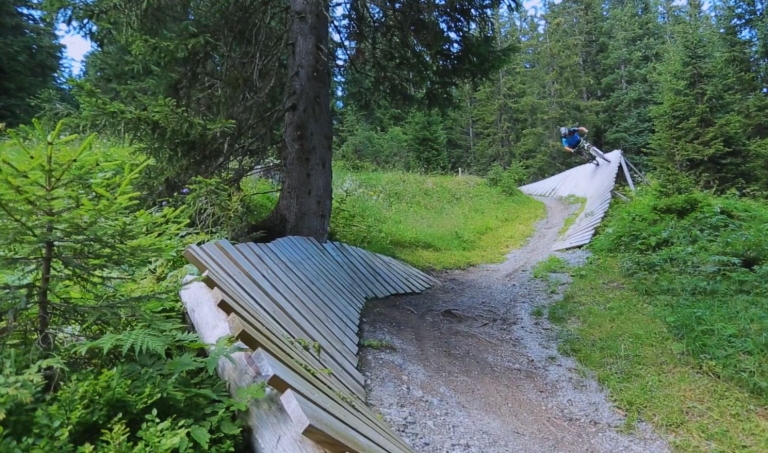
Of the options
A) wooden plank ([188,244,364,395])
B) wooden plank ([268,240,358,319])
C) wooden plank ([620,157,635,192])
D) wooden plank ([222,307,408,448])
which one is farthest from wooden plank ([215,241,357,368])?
wooden plank ([620,157,635,192])

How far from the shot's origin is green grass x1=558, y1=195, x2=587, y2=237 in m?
14.0

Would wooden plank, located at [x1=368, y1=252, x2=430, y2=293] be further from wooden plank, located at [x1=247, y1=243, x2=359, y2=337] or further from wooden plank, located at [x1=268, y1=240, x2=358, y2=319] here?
wooden plank, located at [x1=247, y1=243, x2=359, y2=337]

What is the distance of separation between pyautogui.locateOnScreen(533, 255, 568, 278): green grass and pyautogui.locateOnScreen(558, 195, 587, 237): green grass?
3.62 meters

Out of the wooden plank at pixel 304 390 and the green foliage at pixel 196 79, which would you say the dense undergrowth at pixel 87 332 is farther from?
the green foliage at pixel 196 79

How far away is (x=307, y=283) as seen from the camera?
4.89 m

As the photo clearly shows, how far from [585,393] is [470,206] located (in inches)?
554

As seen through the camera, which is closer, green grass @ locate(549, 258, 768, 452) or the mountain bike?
green grass @ locate(549, 258, 768, 452)

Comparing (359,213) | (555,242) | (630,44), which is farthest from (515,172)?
(630,44)

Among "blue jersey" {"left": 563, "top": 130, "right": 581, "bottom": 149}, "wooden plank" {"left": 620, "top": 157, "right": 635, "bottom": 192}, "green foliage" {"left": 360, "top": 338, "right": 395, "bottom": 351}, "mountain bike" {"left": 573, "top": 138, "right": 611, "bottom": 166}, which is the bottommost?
"green foliage" {"left": 360, "top": 338, "right": 395, "bottom": 351}

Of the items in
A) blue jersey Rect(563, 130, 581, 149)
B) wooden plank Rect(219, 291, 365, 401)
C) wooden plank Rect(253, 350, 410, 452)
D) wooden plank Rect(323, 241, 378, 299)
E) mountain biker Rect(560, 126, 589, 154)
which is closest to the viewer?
wooden plank Rect(253, 350, 410, 452)

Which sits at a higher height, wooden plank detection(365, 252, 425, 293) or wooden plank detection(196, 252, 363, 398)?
wooden plank detection(196, 252, 363, 398)

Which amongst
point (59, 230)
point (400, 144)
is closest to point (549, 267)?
point (59, 230)

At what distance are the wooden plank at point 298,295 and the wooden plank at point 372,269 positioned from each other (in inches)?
97.3

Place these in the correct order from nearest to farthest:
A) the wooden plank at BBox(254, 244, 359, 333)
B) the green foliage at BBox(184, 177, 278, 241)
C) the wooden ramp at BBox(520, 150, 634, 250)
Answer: the wooden plank at BBox(254, 244, 359, 333)
the green foliage at BBox(184, 177, 278, 241)
the wooden ramp at BBox(520, 150, 634, 250)
